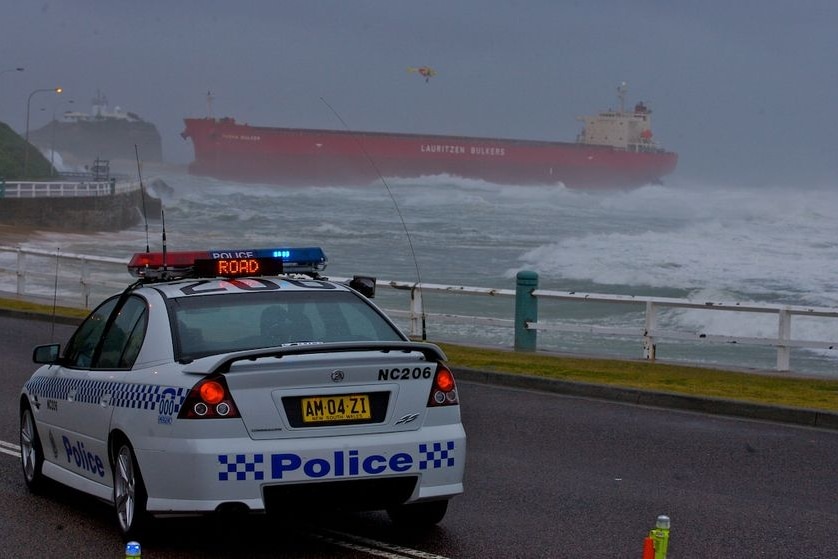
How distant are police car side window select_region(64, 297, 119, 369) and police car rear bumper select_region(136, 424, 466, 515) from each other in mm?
1438

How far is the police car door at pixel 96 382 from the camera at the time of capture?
7074 millimetres

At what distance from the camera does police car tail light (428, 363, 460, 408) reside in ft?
22.0

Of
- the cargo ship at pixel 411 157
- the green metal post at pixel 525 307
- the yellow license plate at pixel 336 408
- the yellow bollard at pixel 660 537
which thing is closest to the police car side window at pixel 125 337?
the yellow license plate at pixel 336 408

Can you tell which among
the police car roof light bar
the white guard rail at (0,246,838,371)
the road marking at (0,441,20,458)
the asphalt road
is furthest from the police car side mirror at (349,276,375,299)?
the white guard rail at (0,246,838,371)

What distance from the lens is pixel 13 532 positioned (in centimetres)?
726

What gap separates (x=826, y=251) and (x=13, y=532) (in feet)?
208

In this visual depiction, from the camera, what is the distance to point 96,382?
7.28 m

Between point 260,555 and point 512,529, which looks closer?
point 260,555

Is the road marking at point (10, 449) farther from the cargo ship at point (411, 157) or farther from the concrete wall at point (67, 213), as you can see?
the cargo ship at point (411, 157)

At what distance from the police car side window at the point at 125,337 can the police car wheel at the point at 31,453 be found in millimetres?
1048

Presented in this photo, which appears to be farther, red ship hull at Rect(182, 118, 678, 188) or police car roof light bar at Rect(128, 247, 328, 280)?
red ship hull at Rect(182, 118, 678, 188)

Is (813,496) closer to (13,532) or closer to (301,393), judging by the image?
(301,393)

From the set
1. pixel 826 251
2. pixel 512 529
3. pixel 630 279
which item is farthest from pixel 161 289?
pixel 826 251

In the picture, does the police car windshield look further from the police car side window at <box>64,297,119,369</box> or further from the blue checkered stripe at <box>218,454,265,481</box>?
the police car side window at <box>64,297,119,369</box>
